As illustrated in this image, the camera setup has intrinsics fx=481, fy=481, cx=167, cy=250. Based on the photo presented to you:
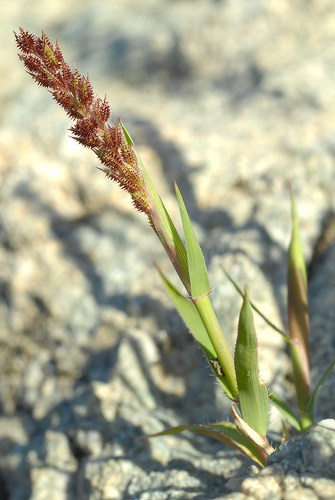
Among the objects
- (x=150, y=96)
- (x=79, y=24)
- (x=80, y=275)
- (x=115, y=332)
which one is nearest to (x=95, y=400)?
(x=115, y=332)

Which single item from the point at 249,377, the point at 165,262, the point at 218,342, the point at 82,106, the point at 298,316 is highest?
the point at 165,262

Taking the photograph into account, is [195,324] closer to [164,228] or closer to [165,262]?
[164,228]

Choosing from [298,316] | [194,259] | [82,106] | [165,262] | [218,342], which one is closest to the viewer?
[82,106]

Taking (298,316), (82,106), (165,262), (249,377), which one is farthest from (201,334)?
(165,262)

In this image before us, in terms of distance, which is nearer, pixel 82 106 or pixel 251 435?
pixel 82 106

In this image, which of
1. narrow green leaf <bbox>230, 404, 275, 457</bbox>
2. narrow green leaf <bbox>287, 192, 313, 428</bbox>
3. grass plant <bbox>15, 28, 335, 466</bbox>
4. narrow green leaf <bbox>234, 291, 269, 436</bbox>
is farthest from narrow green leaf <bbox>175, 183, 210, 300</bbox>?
narrow green leaf <bbox>287, 192, 313, 428</bbox>

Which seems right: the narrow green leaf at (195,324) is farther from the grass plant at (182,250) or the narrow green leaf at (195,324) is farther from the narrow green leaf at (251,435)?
the narrow green leaf at (251,435)
